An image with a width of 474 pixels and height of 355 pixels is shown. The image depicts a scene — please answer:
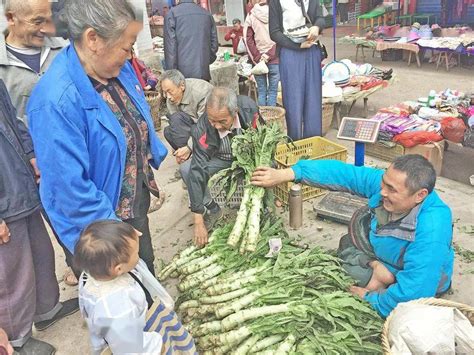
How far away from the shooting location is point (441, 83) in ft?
27.4

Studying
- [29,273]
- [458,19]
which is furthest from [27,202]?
[458,19]

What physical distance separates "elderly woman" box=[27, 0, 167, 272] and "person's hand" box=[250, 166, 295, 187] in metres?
1.14

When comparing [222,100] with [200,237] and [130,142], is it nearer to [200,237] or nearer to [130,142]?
[200,237]

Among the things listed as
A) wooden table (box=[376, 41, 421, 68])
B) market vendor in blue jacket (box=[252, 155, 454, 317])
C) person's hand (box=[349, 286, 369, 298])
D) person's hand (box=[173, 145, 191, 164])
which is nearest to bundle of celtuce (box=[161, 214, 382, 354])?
person's hand (box=[349, 286, 369, 298])

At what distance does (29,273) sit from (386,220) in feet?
7.41

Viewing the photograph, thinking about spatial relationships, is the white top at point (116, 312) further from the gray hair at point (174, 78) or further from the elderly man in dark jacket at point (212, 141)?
the gray hair at point (174, 78)

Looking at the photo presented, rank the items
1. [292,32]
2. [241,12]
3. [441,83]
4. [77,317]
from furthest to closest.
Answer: [241,12], [441,83], [292,32], [77,317]

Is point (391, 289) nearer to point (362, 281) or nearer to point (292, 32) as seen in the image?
point (362, 281)

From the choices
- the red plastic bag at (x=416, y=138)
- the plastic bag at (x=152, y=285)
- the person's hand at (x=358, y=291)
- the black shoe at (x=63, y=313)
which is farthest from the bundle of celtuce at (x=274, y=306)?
the red plastic bag at (x=416, y=138)

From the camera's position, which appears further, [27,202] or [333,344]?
[27,202]

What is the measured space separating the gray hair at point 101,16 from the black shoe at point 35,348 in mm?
2143

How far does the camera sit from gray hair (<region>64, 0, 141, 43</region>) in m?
1.77

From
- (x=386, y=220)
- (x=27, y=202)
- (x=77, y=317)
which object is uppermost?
(x=27, y=202)

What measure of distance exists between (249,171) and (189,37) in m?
3.02
